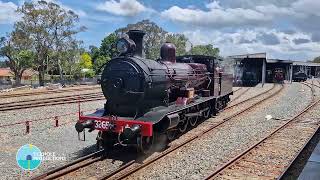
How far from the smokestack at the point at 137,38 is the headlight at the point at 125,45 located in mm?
294

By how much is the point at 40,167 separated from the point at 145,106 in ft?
11.0

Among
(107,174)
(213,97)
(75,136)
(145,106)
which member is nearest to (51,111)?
(75,136)

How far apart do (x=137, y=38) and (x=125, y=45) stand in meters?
0.57

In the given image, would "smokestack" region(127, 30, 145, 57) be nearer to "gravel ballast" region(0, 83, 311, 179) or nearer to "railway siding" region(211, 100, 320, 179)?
"gravel ballast" region(0, 83, 311, 179)

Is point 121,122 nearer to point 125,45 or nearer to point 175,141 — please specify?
point 125,45

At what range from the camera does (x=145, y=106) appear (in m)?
10.7

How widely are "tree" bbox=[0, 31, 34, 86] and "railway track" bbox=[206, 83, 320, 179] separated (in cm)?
4086

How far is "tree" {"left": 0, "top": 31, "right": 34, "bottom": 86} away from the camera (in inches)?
1890

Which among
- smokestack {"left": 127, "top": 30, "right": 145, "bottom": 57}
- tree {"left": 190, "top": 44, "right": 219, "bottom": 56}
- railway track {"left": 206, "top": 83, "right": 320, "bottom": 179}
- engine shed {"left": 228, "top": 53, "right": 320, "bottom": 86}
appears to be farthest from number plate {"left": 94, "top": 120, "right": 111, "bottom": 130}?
tree {"left": 190, "top": 44, "right": 219, "bottom": 56}

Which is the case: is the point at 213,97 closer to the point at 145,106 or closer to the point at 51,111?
the point at 145,106

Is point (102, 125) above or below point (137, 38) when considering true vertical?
below

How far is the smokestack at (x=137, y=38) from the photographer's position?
36.1ft

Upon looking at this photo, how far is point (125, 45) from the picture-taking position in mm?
10688

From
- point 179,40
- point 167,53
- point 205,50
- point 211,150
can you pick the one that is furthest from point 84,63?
point 211,150
